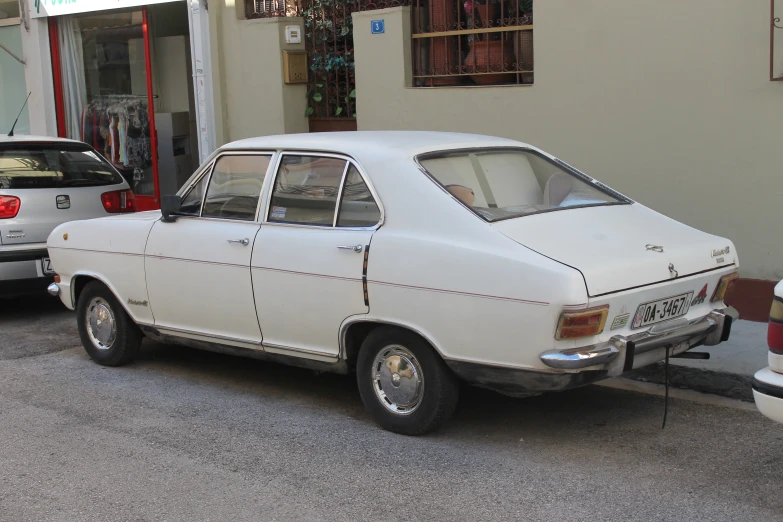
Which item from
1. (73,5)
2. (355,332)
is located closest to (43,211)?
(355,332)

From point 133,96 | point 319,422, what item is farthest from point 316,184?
point 133,96

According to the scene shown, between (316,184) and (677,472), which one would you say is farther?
(316,184)

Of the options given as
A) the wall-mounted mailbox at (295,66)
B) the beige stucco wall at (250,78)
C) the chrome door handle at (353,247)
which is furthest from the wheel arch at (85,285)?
the wall-mounted mailbox at (295,66)

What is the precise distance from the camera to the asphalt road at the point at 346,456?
4.52 m

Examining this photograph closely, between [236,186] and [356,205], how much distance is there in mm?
1112

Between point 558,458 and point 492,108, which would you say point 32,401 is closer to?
point 558,458

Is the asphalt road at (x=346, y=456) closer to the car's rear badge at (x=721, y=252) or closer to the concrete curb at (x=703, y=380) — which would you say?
the concrete curb at (x=703, y=380)

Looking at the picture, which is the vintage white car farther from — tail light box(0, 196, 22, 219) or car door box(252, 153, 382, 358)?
tail light box(0, 196, 22, 219)

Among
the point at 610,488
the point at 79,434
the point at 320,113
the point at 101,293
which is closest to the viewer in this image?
the point at 610,488

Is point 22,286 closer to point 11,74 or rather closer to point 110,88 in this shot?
point 110,88

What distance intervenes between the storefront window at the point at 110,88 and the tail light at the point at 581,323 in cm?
1043

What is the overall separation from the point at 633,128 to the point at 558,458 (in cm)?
426

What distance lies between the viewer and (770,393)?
13.8 ft

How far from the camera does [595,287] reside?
4.72 m
